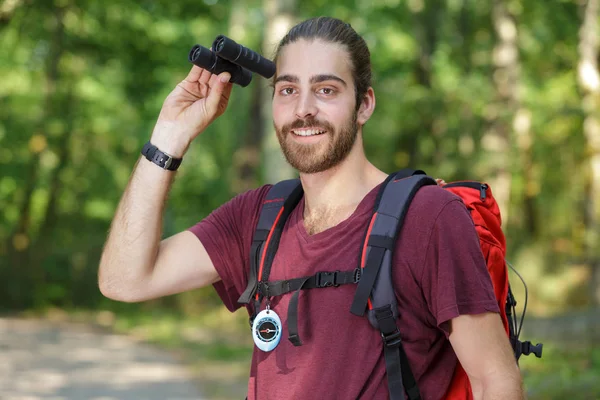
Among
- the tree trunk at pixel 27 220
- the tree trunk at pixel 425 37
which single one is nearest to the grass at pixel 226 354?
the tree trunk at pixel 27 220

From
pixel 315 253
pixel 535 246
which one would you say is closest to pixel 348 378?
pixel 315 253

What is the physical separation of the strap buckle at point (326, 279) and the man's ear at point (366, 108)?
0.62 m

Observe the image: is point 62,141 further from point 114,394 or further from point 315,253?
point 315,253

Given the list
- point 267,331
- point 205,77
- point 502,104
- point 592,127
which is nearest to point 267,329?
point 267,331

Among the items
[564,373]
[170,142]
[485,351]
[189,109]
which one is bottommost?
[485,351]

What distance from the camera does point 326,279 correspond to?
8.57 ft

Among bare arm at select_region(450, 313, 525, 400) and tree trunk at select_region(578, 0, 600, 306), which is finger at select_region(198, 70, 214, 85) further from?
tree trunk at select_region(578, 0, 600, 306)

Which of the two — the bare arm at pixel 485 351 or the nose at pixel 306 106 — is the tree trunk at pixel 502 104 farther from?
the bare arm at pixel 485 351

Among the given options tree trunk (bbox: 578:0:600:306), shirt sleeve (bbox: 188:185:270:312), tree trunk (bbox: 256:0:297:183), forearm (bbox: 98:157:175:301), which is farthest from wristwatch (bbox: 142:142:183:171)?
tree trunk (bbox: 578:0:600:306)

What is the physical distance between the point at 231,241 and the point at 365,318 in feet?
2.38

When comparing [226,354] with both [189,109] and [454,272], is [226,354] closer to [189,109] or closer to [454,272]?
[189,109]

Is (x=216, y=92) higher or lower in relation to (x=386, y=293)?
higher

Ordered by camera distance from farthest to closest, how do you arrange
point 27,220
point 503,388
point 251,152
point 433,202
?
point 27,220
point 251,152
point 433,202
point 503,388

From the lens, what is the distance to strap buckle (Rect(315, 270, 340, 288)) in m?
2.59
